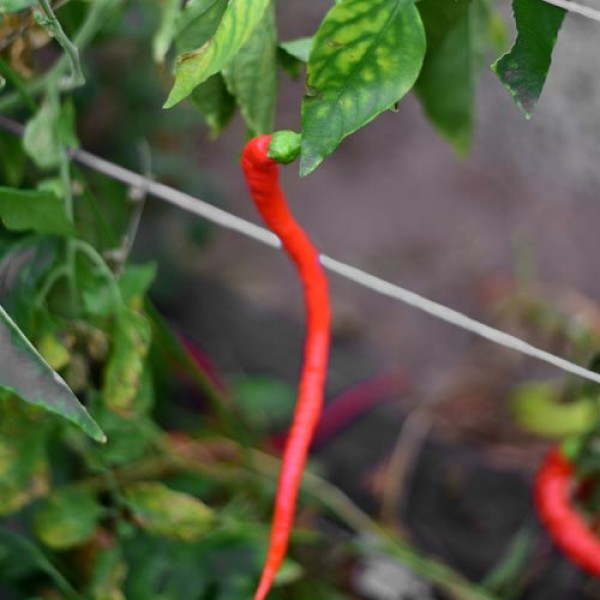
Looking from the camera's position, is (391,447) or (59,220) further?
(391,447)

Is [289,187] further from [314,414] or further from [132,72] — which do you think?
[314,414]

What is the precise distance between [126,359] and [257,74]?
0.23 meters

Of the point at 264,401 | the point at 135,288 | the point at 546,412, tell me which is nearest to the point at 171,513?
the point at 135,288

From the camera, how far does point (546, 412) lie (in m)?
1.44

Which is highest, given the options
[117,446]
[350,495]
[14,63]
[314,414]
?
[14,63]

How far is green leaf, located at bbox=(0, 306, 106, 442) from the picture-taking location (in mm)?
609

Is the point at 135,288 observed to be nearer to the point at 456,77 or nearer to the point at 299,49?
the point at 299,49

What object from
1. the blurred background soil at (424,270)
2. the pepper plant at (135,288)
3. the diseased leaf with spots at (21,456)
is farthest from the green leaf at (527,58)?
the blurred background soil at (424,270)

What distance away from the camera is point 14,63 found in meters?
0.82

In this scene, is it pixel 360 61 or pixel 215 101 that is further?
pixel 215 101

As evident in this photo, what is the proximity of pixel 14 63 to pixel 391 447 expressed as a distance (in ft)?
2.56

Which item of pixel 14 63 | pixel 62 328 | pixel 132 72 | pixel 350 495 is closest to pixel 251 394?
pixel 350 495

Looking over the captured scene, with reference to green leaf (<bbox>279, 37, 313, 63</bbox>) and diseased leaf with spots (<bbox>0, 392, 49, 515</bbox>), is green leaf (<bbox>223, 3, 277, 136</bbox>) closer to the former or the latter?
green leaf (<bbox>279, 37, 313, 63</bbox>)

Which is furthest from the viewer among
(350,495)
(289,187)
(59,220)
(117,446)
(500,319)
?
(289,187)
